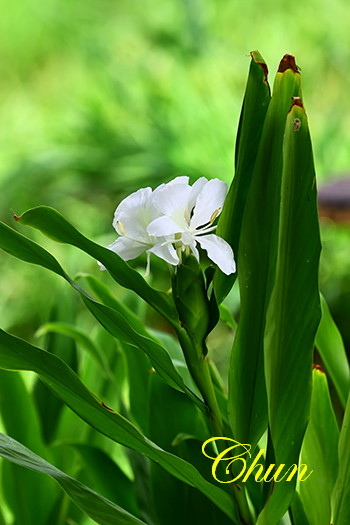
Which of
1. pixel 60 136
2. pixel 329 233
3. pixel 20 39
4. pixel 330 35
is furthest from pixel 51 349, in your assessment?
pixel 20 39

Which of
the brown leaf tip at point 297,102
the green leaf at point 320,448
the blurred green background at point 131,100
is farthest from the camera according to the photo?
the blurred green background at point 131,100

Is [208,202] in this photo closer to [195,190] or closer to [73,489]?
[195,190]

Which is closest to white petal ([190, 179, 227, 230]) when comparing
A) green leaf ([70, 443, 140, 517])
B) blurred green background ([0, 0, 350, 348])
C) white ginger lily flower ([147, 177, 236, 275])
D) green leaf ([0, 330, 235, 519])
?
white ginger lily flower ([147, 177, 236, 275])

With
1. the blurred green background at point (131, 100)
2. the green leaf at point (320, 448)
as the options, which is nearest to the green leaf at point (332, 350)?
the green leaf at point (320, 448)

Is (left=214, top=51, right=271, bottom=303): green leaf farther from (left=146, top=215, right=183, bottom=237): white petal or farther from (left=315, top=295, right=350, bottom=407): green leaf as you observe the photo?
(left=315, top=295, right=350, bottom=407): green leaf

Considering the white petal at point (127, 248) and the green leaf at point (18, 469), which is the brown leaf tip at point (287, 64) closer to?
the white petal at point (127, 248)

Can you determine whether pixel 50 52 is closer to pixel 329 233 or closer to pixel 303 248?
pixel 329 233
